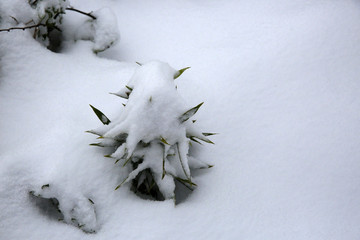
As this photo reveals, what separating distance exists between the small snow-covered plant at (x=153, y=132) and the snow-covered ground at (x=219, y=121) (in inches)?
2.8

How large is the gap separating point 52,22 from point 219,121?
2.72 ft

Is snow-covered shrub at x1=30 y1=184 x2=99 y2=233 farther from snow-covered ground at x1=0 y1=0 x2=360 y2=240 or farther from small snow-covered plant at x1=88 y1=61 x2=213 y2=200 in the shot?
small snow-covered plant at x1=88 y1=61 x2=213 y2=200

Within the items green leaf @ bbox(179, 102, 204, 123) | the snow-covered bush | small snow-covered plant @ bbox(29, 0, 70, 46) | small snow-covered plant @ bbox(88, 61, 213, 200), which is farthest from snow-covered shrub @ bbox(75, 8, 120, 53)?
green leaf @ bbox(179, 102, 204, 123)

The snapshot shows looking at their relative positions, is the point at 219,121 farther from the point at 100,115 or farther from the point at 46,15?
the point at 46,15

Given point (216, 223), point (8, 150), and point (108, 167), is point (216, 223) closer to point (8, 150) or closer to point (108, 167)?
point (108, 167)

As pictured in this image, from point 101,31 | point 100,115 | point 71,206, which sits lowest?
point 71,206

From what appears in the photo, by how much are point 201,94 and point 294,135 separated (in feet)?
1.28

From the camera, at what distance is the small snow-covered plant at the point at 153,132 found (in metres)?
0.83

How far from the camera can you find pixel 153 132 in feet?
2.79

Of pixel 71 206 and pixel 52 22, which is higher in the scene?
pixel 52 22

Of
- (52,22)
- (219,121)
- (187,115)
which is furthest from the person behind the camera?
(52,22)

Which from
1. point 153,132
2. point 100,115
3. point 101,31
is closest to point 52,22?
point 101,31

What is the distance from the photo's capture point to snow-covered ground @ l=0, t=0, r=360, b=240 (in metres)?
0.88

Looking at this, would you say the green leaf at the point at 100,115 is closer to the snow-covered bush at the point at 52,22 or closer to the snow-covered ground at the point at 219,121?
the snow-covered ground at the point at 219,121
